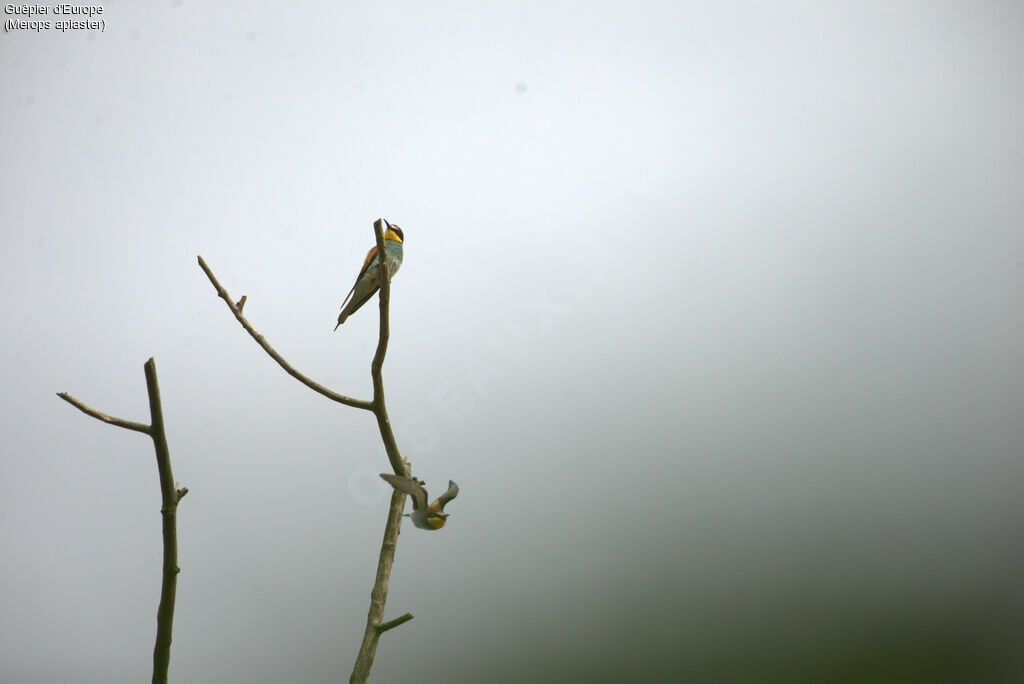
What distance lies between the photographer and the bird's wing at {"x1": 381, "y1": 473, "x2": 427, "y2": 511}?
86cm

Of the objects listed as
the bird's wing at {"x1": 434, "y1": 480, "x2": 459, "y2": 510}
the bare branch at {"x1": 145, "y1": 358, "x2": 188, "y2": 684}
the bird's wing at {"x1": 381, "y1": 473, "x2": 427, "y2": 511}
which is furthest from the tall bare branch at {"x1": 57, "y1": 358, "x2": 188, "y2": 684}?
the bird's wing at {"x1": 434, "y1": 480, "x2": 459, "y2": 510}

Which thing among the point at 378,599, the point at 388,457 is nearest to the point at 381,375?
the point at 388,457

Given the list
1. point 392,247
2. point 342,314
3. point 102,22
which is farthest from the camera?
point 102,22

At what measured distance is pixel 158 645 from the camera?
28.7 inches

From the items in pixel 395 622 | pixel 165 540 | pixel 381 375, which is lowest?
pixel 395 622

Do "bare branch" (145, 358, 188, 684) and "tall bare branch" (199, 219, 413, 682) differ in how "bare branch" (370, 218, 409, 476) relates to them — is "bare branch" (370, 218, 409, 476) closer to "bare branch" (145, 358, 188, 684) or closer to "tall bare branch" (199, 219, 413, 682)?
"tall bare branch" (199, 219, 413, 682)

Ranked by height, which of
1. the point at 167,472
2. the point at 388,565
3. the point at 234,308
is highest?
the point at 234,308

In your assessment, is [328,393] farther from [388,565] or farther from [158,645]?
[158,645]

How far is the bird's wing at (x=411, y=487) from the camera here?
864mm

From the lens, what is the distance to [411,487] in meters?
0.91

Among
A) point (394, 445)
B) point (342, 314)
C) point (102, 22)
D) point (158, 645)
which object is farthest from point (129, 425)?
point (102, 22)

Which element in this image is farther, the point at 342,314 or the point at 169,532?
the point at 342,314

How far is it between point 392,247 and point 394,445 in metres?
1.05

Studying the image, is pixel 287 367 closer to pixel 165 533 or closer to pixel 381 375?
pixel 381 375
